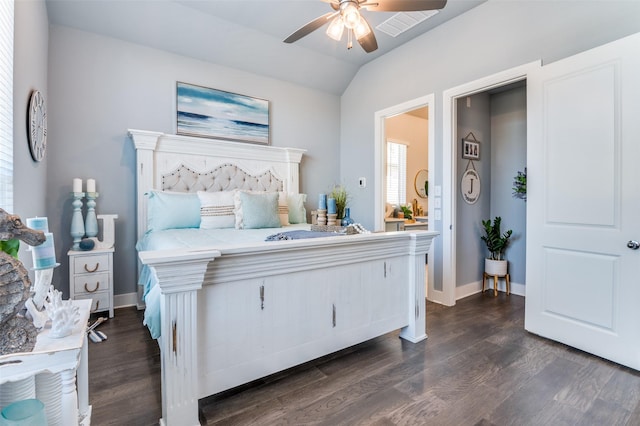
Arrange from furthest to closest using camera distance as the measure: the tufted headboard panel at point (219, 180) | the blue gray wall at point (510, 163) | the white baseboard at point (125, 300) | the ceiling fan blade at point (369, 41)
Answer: the blue gray wall at point (510, 163) < the tufted headboard panel at point (219, 180) < the white baseboard at point (125, 300) < the ceiling fan blade at point (369, 41)

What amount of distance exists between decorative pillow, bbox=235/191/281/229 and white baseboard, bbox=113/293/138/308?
4.48ft

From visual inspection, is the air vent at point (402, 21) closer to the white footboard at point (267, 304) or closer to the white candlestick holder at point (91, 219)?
the white footboard at point (267, 304)

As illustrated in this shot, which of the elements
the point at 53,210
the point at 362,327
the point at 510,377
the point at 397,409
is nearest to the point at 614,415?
the point at 510,377

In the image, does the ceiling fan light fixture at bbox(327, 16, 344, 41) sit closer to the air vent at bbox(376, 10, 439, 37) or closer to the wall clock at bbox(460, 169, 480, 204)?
the air vent at bbox(376, 10, 439, 37)

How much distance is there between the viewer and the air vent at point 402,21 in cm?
316

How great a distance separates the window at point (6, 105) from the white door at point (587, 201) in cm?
357

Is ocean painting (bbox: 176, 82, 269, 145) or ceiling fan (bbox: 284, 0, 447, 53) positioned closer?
ceiling fan (bbox: 284, 0, 447, 53)

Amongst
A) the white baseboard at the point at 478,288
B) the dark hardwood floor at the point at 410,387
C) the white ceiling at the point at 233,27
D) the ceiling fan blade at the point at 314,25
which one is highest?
the white ceiling at the point at 233,27

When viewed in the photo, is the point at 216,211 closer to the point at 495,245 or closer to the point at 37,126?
the point at 37,126

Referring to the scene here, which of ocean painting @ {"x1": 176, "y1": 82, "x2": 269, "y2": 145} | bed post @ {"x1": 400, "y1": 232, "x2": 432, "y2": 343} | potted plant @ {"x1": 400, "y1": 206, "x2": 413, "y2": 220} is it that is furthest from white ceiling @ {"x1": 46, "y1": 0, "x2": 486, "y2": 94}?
potted plant @ {"x1": 400, "y1": 206, "x2": 413, "y2": 220}

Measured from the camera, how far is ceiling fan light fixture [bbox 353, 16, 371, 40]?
2.12 metres

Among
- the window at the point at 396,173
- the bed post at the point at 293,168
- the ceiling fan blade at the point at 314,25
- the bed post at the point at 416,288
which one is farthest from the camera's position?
the window at the point at 396,173

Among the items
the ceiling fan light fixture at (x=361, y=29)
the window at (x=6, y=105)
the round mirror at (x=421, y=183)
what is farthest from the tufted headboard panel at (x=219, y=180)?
the round mirror at (x=421, y=183)

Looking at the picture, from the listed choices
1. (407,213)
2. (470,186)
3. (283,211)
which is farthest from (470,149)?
(283,211)
